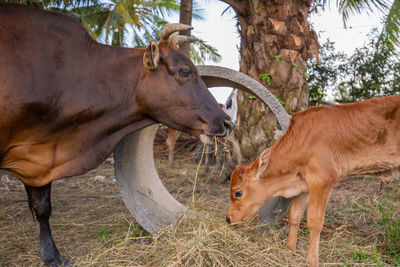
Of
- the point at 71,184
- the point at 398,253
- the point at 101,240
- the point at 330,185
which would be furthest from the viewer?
the point at 71,184

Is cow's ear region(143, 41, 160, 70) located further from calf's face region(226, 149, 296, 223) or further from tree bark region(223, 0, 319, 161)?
tree bark region(223, 0, 319, 161)

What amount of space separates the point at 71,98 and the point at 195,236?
1477mm

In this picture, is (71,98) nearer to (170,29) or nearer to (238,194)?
(170,29)

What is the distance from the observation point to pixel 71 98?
10.3 feet

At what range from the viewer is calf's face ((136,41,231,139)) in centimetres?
335

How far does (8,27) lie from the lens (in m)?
3.03

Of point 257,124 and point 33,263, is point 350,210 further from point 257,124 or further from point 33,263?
point 33,263

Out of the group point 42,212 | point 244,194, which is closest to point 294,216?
point 244,194

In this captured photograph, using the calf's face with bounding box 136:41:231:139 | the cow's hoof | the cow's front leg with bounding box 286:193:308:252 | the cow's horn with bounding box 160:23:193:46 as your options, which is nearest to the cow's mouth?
the calf's face with bounding box 136:41:231:139

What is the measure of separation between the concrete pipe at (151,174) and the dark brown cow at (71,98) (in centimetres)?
70

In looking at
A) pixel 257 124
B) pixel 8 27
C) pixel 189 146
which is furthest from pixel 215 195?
pixel 189 146

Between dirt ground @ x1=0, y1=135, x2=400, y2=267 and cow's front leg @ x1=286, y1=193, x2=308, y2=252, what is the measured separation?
11cm

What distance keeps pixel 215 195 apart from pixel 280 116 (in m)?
2.14

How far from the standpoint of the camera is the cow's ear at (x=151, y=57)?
3.24 metres
